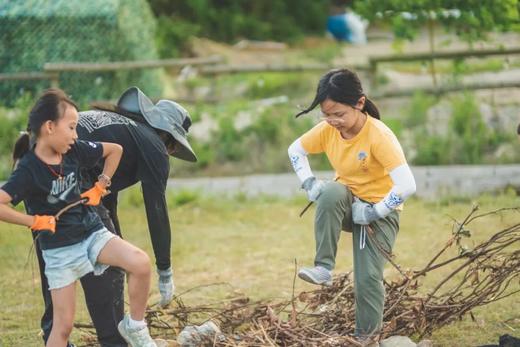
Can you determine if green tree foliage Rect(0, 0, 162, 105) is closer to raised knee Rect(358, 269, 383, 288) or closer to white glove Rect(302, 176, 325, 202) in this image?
white glove Rect(302, 176, 325, 202)

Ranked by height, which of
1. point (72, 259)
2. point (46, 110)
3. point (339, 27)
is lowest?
point (339, 27)

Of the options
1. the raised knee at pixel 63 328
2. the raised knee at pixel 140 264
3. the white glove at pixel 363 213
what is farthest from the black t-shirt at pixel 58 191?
the white glove at pixel 363 213

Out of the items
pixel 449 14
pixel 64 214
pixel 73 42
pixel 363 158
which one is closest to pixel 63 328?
pixel 64 214

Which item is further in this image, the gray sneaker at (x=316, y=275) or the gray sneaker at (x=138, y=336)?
the gray sneaker at (x=316, y=275)

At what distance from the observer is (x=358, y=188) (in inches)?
207

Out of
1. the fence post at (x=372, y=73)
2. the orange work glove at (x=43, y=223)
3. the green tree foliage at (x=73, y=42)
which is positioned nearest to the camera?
the orange work glove at (x=43, y=223)

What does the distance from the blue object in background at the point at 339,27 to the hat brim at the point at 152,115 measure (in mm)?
17941

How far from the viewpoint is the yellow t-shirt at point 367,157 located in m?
5.05

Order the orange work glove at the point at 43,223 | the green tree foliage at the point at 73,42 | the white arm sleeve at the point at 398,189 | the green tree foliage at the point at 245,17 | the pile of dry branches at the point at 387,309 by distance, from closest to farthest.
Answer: the orange work glove at the point at 43,223, the white arm sleeve at the point at 398,189, the pile of dry branches at the point at 387,309, the green tree foliage at the point at 73,42, the green tree foliage at the point at 245,17

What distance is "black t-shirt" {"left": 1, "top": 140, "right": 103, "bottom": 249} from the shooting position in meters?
4.59

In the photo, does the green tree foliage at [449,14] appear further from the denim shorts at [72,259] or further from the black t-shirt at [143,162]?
the denim shorts at [72,259]

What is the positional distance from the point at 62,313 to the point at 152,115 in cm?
118

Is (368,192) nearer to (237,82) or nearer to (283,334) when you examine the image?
(283,334)

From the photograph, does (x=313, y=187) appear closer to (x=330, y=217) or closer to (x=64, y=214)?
(x=330, y=217)
